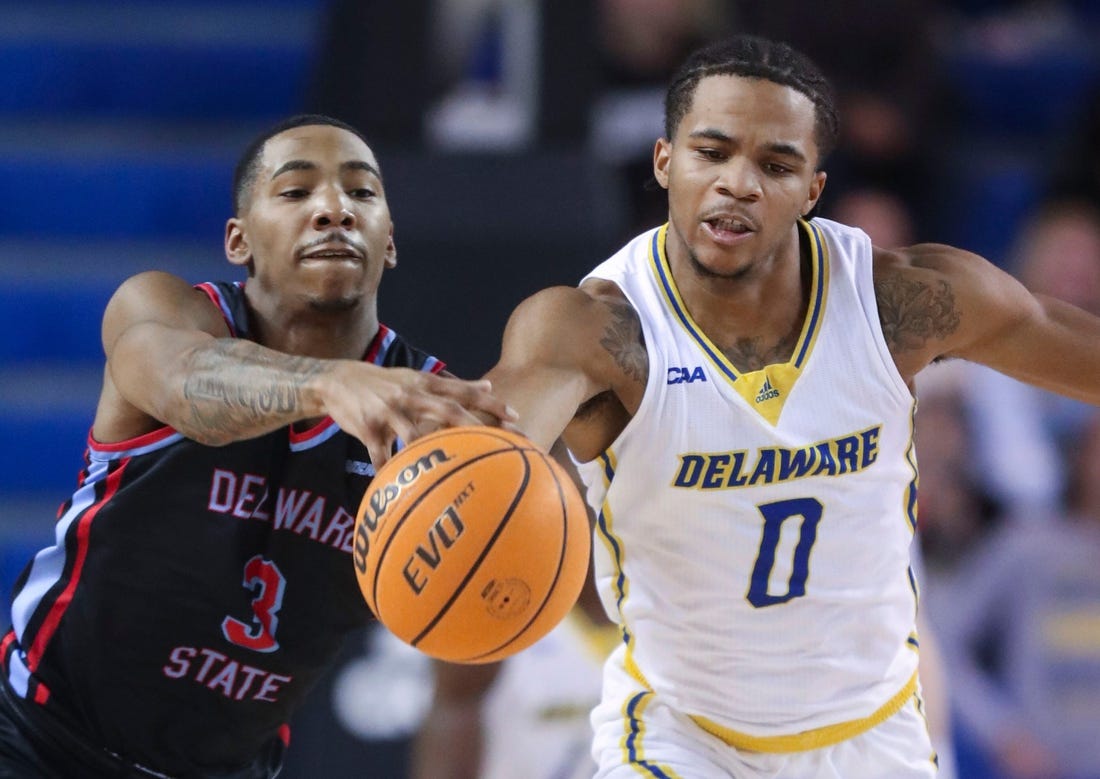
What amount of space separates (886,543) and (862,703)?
14.8 inches

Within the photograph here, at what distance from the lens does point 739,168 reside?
3818 millimetres

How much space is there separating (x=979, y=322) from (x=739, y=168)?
27.1 inches

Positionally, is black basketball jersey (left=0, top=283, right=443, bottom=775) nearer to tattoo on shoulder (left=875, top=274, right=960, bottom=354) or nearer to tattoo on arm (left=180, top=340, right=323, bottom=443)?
tattoo on arm (left=180, top=340, right=323, bottom=443)

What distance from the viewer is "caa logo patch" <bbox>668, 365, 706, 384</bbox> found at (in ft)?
12.7

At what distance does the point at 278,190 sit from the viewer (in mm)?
3967

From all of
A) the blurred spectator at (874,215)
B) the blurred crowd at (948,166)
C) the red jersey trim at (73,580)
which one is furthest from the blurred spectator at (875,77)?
the red jersey trim at (73,580)

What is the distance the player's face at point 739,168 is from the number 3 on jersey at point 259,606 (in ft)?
3.77

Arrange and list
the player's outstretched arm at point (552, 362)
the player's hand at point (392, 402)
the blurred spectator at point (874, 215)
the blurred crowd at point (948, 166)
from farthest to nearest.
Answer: the blurred spectator at point (874, 215) < the blurred crowd at point (948, 166) < the player's outstretched arm at point (552, 362) < the player's hand at point (392, 402)

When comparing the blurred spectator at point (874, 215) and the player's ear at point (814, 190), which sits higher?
the blurred spectator at point (874, 215)

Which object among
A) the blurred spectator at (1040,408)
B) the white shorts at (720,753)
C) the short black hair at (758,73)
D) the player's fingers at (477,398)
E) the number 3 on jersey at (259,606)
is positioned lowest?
the white shorts at (720,753)

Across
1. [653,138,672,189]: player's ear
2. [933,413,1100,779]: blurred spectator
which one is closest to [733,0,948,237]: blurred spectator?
[933,413,1100,779]: blurred spectator

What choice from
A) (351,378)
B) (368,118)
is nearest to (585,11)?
(368,118)

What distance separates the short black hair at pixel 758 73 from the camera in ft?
12.8

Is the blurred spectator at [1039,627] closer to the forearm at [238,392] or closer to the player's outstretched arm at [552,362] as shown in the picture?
the player's outstretched arm at [552,362]
